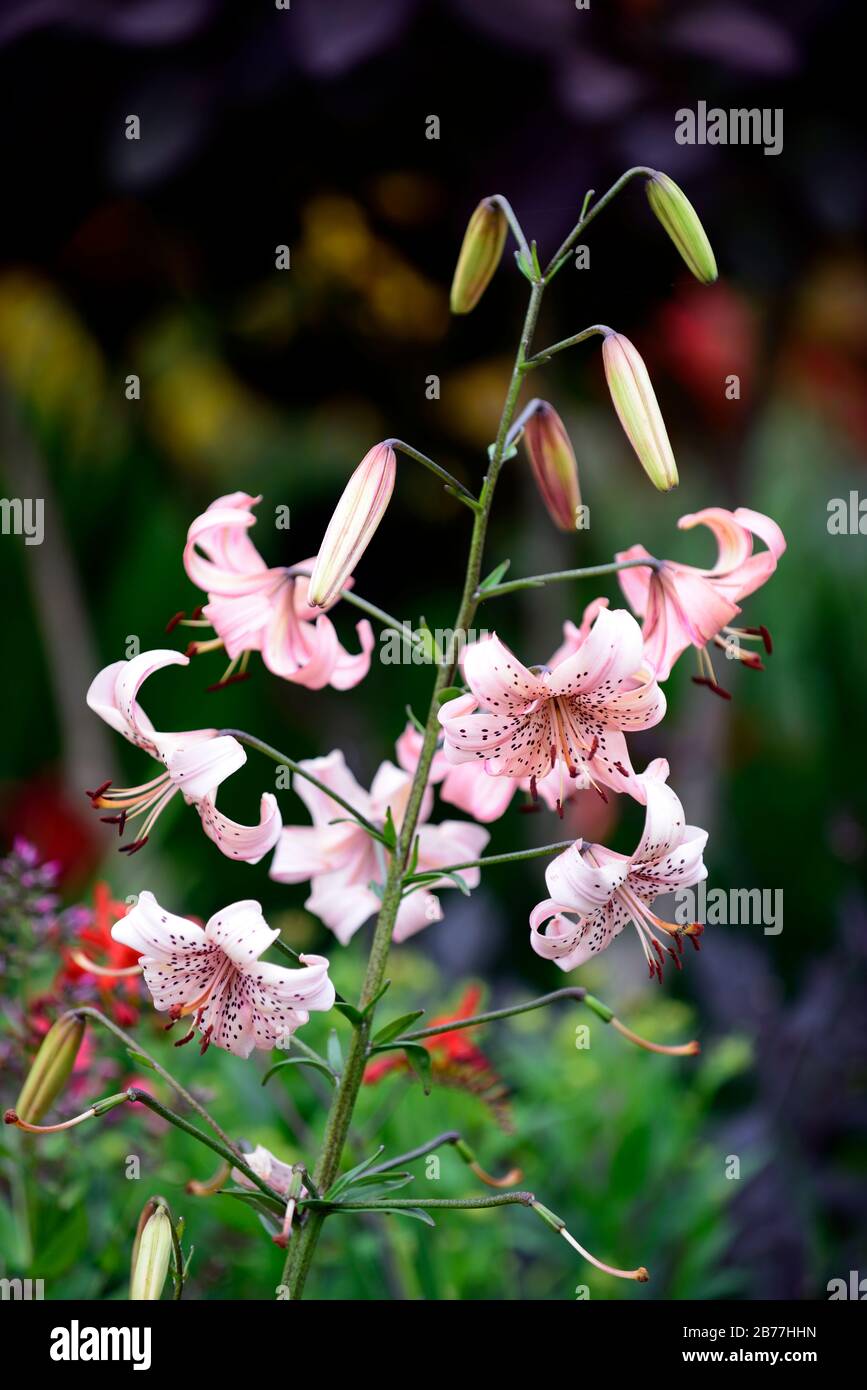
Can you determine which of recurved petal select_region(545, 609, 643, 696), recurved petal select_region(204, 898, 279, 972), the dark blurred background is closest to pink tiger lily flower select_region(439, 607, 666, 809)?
recurved petal select_region(545, 609, 643, 696)

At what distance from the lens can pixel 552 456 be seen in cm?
67

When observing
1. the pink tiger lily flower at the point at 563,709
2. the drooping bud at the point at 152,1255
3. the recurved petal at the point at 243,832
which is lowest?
the drooping bud at the point at 152,1255

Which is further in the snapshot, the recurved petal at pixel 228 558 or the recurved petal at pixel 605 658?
the recurved petal at pixel 228 558

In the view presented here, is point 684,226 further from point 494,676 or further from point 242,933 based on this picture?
point 242,933

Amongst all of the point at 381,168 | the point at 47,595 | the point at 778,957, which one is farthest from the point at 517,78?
the point at 778,957

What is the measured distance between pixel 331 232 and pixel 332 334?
0.38 feet

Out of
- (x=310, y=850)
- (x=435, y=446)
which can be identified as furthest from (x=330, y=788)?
(x=435, y=446)

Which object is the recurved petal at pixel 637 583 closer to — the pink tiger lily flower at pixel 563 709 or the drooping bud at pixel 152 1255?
the pink tiger lily flower at pixel 563 709

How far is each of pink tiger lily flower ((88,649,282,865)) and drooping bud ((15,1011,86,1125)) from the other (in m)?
0.09

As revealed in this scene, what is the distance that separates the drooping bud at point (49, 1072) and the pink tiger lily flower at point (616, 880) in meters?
0.20

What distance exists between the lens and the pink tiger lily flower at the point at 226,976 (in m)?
0.54

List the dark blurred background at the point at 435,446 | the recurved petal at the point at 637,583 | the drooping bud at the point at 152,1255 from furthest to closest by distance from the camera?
the dark blurred background at the point at 435,446, the recurved petal at the point at 637,583, the drooping bud at the point at 152,1255

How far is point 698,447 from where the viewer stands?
161 centimetres

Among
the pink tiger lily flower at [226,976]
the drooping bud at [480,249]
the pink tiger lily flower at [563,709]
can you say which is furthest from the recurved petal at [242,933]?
the drooping bud at [480,249]
